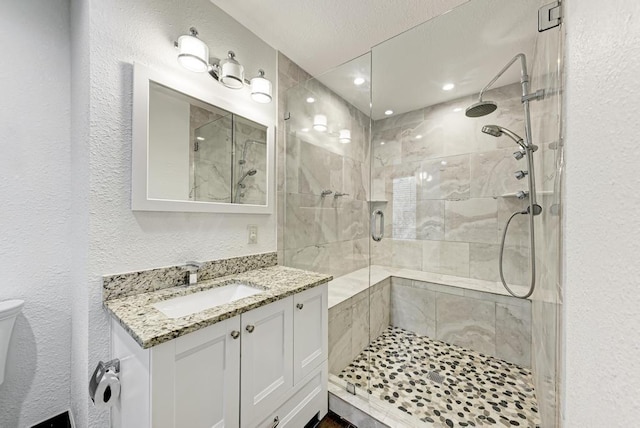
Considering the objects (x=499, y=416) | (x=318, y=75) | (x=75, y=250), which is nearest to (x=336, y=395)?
(x=499, y=416)

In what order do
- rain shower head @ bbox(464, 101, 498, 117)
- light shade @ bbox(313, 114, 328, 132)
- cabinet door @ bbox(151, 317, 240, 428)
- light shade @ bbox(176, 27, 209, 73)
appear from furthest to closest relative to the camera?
1. light shade @ bbox(313, 114, 328, 132)
2. rain shower head @ bbox(464, 101, 498, 117)
3. light shade @ bbox(176, 27, 209, 73)
4. cabinet door @ bbox(151, 317, 240, 428)

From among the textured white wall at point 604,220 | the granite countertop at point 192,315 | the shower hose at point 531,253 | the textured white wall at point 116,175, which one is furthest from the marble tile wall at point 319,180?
the textured white wall at point 604,220

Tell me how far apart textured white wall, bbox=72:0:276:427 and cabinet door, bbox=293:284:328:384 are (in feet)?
2.20

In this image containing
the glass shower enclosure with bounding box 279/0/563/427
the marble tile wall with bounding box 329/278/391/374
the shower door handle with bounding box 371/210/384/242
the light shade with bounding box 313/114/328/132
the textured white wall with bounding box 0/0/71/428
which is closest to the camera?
the textured white wall with bounding box 0/0/71/428

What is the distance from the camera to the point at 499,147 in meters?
2.28

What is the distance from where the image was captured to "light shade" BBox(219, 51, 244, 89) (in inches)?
54.3

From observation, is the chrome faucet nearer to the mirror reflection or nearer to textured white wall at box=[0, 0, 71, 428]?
the mirror reflection

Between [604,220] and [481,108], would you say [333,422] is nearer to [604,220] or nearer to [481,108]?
[604,220]

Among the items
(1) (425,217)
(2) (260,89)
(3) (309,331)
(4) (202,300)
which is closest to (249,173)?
(2) (260,89)

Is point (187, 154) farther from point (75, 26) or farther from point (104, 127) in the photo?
point (75, 26)

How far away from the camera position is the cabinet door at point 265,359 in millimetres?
1029

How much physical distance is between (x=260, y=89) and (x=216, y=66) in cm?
29

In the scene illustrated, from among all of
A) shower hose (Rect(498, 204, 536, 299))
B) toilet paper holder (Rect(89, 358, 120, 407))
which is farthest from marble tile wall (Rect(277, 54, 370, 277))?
shower hose (Rect(498, 204, 536, 299))

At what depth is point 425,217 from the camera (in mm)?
2668
